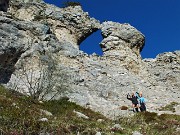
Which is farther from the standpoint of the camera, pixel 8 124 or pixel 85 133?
pixel 85 133

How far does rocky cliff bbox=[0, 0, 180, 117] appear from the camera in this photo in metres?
43.0

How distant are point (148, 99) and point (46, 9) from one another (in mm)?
24734

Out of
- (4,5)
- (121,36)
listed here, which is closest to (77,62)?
(121,36)

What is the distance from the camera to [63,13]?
62.6 meters

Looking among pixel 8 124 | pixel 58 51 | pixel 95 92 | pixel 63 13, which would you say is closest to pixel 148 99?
pixel 95 92

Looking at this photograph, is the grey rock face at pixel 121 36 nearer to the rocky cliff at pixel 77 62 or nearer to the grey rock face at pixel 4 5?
the rocky cliff at pixel 77 62

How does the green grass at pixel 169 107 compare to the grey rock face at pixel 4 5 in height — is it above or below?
below

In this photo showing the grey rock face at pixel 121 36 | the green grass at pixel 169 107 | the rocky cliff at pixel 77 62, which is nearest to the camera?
the rocky cliff at pixel 77 62

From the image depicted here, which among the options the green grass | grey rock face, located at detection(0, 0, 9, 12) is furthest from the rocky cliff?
grey rock face, located at detection(0, 0, 9, 12)

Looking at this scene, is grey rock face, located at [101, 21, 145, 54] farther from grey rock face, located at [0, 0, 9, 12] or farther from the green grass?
grey rock face, located at [0, 0, 9, 12]

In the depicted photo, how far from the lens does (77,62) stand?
172 feet

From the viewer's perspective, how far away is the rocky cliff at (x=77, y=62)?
43031 millimetres

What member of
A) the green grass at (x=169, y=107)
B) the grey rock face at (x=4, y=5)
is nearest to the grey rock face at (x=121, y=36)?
the green grass at (x=169, y=107)

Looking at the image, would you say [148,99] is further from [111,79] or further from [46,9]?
[46,9]
